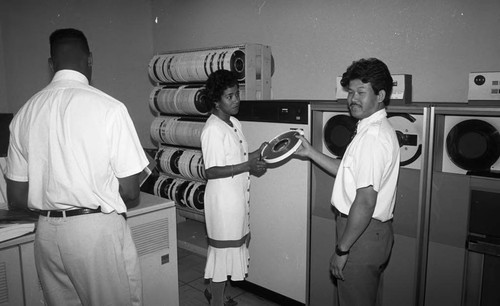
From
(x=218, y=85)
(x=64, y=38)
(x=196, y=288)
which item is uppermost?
(x=64, y=38)

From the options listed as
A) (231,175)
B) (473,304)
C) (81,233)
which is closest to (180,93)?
(231,175)

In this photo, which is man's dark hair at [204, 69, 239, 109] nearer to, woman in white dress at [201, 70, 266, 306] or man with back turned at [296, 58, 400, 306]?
woman in white dress at [201, 70, 266, 306]

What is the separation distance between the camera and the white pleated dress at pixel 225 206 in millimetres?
2744

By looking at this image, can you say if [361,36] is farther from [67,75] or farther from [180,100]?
[67,75]

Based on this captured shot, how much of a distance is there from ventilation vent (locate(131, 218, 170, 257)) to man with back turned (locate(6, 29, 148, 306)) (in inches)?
23.7

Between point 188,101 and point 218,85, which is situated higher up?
point 218,85

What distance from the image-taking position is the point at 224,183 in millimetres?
2764

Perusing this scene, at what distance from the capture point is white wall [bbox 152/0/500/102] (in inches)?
110

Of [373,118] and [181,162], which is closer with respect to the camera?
[373,118]

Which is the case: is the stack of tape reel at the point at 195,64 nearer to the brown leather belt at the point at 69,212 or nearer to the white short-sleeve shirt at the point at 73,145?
the white short-sleeve shirt at the point at 73,145

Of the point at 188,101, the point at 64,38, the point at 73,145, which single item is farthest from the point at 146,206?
the point at 188,101

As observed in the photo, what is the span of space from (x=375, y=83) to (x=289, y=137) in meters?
0.90

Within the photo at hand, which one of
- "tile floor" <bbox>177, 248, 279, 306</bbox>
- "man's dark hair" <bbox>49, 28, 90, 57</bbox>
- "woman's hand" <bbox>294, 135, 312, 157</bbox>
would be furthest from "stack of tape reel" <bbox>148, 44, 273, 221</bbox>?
"man's dark hair" <bbox>49, 28, 90, 57</bbox>

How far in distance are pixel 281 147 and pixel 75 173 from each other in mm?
1409
